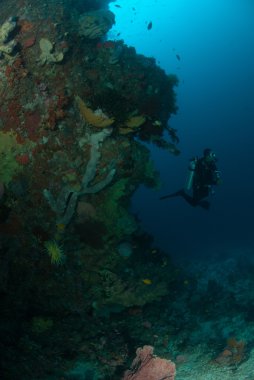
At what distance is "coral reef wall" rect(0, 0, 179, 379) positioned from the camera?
272 inches

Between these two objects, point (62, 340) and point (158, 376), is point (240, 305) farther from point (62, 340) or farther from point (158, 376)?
point (62, 340)

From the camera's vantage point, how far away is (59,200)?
275 inches

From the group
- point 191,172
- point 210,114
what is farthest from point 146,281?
point 210,114

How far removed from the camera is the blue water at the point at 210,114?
6106cm

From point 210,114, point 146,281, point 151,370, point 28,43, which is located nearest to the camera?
point 151,370

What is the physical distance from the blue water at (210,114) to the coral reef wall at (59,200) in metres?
41.2

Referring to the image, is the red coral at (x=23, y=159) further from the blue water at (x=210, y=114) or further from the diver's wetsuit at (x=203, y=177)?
the blue water at (x=210, y=114)

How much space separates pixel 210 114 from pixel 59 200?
379 ft

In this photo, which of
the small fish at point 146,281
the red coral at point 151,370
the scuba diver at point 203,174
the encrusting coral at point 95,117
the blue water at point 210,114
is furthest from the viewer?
the blue water at point 210,114

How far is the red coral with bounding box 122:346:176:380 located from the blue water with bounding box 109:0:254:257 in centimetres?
4140

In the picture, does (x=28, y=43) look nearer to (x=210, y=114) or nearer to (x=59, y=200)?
(x=59, y=200)

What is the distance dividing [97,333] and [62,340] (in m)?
0.84

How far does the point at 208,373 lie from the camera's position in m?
8.24

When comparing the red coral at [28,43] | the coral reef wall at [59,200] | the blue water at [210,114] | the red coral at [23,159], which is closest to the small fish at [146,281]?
the coral reef wall at [59,200]
